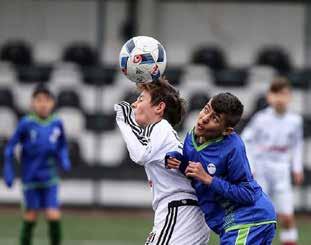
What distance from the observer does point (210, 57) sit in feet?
52.1

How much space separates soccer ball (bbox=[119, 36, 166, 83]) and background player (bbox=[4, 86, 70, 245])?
418 cm

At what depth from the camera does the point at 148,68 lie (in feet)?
21.7

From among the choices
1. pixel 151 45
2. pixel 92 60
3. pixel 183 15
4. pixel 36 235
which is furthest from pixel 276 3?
pixel 151 45

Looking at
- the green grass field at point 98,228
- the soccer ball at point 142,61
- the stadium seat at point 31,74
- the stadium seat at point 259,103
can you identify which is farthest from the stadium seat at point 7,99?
the soccer ball at point 142,61

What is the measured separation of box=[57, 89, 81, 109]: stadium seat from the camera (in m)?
14.9

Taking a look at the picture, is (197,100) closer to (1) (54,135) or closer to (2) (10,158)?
(1) (54,135)

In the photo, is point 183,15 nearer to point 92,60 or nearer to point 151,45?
point 92,60

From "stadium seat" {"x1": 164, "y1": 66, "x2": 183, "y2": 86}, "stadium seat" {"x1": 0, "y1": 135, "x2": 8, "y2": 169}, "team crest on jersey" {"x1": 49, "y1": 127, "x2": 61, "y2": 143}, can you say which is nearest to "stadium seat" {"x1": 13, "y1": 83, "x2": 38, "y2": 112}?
"stadium seat" {"x1": 0, "y1": 135, "x2": 8, "y2": 169}

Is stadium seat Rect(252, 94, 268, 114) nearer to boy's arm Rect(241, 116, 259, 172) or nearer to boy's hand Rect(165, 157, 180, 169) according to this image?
boy's arm Rect(241, 116, 259, 172)

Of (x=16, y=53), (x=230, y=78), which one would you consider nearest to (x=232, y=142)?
(x=230, y=78)

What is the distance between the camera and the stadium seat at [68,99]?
1494cm

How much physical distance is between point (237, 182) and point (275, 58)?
9.71 meters

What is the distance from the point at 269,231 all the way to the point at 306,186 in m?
8.36

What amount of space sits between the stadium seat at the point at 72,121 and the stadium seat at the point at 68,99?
6 cm
